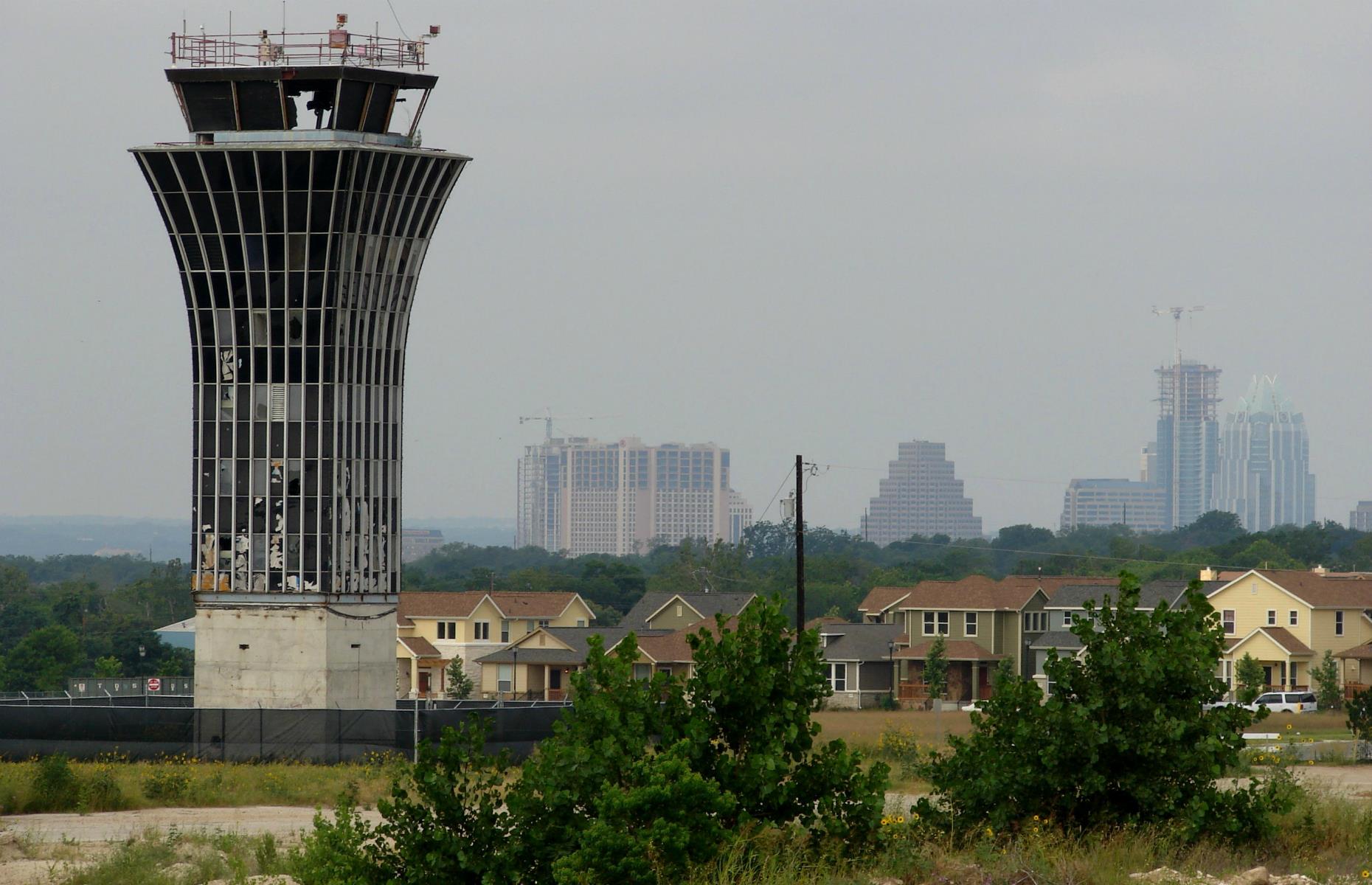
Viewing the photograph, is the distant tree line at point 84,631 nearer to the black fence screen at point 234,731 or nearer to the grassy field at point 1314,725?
the black fence screen at point 234,731

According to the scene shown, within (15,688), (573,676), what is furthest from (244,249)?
(15,688)

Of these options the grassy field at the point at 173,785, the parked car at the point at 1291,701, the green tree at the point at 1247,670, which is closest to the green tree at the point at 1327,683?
the parked car at the point at 1291,701

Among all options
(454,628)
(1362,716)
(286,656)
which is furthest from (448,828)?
(454,628)

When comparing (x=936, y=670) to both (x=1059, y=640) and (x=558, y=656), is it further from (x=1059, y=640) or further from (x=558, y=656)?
(x=558, y=656)

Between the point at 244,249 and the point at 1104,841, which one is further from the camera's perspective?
the point at 244,249

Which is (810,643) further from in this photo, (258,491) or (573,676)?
(258,491)

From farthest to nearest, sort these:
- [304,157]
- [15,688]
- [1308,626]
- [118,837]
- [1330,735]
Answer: [15,688]
[1308,626]
[1330,735]
[304,157]
[118,837]
